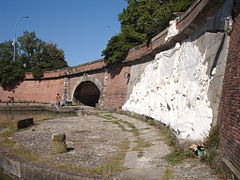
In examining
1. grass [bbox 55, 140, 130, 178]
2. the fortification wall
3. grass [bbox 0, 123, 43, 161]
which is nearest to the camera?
the fortification wall

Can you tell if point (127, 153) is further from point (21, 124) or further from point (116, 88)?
point (116, 88)

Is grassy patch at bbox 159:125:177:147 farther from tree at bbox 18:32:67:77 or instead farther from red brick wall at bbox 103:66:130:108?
tree at bbox 18:32:67:77

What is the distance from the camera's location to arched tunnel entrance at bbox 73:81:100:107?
27.4 meters

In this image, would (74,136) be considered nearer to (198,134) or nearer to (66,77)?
(198,134)

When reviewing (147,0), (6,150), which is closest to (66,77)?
(147,0)

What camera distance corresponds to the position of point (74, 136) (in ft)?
27.0

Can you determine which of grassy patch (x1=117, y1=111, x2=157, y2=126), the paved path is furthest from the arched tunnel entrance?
the paved path

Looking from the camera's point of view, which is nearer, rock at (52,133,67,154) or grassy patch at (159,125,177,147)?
rock at (52,133,67,154)

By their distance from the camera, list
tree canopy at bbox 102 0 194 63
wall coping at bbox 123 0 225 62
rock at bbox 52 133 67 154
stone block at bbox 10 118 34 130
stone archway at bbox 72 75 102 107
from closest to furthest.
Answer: rock at bbox 52 133 67 154
wall coping at bbox 123 0 225 62
stone block at bbox 10 118 34 130
tree canopy at bbox 102 0 194 63
stone archway at bbox 72 75 102 107

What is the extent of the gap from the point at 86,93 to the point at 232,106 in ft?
Result: 83.3

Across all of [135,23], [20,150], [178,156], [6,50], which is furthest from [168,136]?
[6,50]

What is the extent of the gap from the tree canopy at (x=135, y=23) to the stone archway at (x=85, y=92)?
5440 mm

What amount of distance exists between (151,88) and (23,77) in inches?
1029

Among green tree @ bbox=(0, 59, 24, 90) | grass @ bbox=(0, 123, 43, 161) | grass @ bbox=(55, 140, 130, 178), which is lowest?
grass @ bbox=(0, 123, 43, 161)
